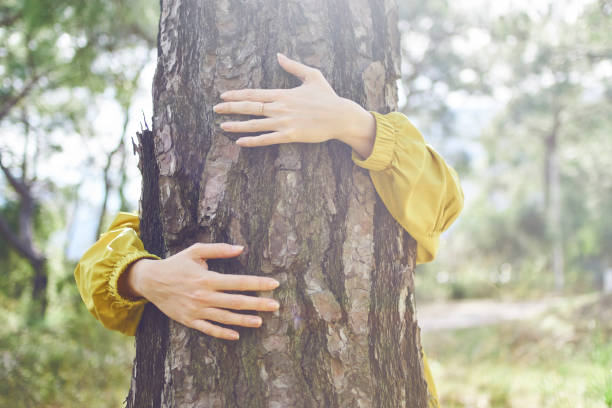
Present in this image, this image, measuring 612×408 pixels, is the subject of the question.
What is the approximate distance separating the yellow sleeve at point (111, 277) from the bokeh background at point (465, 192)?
425 mm

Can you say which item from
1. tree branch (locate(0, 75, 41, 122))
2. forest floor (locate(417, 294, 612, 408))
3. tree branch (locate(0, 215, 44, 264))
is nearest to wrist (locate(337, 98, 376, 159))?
forest floor (locate(417, 294, 612, 408))

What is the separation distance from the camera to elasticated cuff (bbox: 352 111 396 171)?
4.00 ft

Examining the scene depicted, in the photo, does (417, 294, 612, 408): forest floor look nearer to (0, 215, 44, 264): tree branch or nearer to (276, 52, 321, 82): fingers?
(276, 52, 321, 82): fingers

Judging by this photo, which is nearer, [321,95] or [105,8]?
[321,95]

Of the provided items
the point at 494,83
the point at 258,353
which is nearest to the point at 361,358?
the point at 258,353

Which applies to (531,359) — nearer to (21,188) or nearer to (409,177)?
(409,177)

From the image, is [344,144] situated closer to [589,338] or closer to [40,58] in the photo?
[589,338]

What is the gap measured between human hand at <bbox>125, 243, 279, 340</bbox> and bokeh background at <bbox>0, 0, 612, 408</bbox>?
1.70 feet

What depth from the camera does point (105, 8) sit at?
255 inches

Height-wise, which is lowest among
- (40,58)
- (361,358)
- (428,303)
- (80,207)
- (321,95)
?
(428,303)

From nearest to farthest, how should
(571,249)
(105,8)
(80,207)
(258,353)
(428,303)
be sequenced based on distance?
(258,353), (105,8), (428,303), (80,207), (571,249)

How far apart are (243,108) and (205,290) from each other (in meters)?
0.50

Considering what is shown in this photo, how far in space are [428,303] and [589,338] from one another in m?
8.67

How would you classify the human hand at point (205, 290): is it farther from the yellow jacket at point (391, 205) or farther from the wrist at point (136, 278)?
the yellow jacket at point (391, 205)
